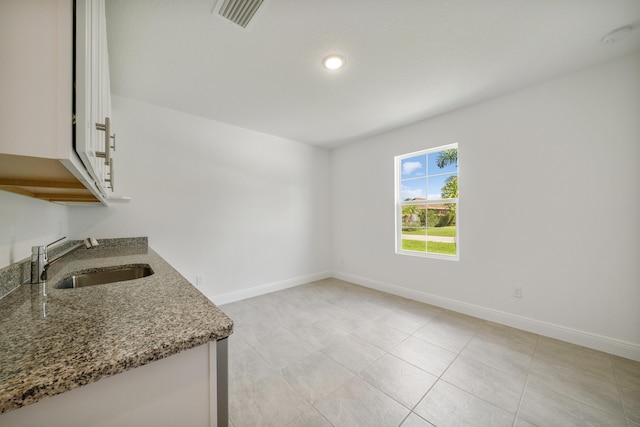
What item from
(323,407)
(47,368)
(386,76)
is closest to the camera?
(47,368)

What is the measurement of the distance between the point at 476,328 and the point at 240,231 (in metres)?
3.23

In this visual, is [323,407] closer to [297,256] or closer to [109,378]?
[109,378]

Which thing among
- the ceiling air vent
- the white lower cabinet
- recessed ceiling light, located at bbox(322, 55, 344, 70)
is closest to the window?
recessed ceiling light, located at bbox(322, 55, 344, 70)

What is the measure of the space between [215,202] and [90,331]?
278 centimetres

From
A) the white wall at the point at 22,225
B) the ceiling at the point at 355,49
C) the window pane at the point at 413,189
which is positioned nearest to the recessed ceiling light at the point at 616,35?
the ceiling at the point at 355,49

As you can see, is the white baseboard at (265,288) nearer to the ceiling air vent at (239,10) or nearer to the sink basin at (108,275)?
the sink basin at (108,275)

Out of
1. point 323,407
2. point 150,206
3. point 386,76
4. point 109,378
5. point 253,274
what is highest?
point 386,76

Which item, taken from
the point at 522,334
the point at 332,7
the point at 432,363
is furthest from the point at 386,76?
the point at 522,334

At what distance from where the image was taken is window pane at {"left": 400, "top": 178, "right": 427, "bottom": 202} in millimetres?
3402

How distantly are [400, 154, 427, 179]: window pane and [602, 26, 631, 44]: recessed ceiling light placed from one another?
5.95ft

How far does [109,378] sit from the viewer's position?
578 mm

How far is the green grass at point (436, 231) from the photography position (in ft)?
10.2

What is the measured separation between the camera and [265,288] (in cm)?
372

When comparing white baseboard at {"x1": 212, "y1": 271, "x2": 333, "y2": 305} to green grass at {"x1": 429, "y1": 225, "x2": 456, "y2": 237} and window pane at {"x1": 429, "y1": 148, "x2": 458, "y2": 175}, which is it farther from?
window pane at {"x1": 429, "y1": 148, "x2": 458, "y2": 175}
